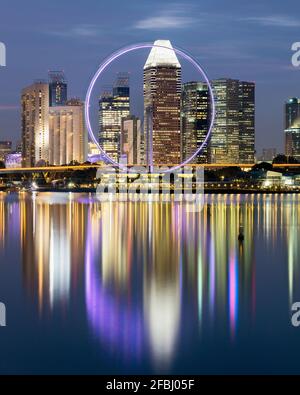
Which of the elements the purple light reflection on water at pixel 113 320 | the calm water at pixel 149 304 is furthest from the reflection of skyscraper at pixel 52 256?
the purple light reflection on water at pixel 113 320

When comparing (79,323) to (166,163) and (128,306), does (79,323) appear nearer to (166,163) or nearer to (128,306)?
(128,306)

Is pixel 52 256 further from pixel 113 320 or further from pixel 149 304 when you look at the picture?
pixel 113 320

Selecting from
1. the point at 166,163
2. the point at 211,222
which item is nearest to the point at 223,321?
the point at 211,222

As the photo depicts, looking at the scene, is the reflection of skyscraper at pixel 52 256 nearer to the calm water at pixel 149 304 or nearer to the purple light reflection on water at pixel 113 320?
the calm water at pixel 149 304

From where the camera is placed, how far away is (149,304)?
40.4 ft

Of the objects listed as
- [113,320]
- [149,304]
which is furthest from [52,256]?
[113,320]

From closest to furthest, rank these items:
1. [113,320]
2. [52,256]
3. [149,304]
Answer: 1. [113,320]
2. [149,304]
3. [52,256]

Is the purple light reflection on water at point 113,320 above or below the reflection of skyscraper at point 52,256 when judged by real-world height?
below

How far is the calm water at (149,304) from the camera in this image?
9219 mm

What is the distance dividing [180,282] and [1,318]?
414cm

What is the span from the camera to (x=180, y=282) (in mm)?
14609

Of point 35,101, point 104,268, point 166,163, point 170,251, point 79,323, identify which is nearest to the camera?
point 79,323

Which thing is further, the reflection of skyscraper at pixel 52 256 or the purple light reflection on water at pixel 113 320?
the reflection of skyscraper at pixel 52 256

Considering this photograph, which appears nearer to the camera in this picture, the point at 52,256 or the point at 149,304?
the point at 149,304
